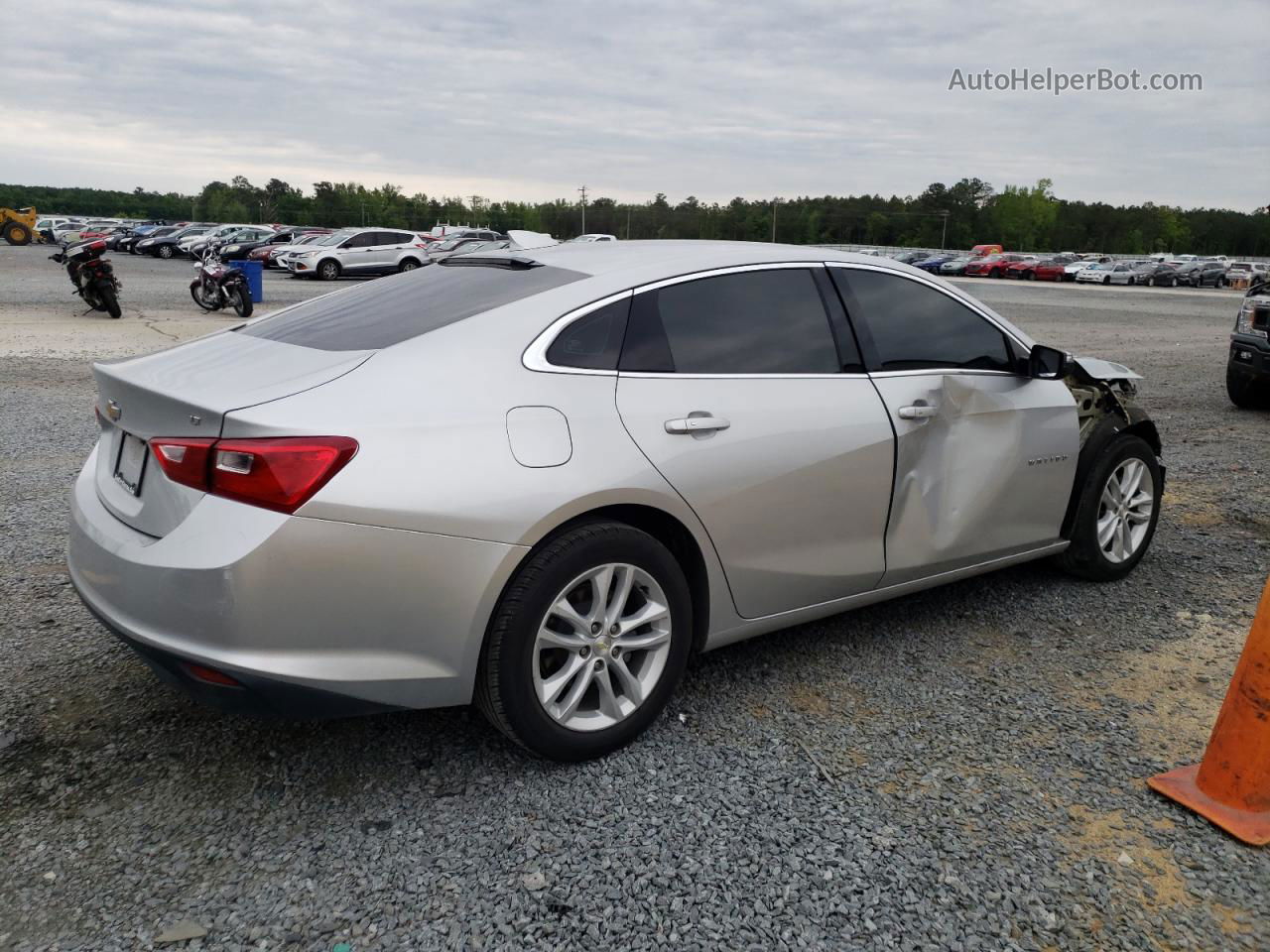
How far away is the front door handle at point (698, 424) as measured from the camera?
124 inches

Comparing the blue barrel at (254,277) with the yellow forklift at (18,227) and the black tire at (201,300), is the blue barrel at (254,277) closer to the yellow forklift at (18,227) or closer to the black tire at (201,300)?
the black tire at (201,300)

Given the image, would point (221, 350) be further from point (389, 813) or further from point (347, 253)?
point (347, 253)

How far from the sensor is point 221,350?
3.28 m

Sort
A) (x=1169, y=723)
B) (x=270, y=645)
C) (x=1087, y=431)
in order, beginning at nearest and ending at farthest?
(x=270, y=645) → (x=1169, y=723) → (x=1087, y=431)

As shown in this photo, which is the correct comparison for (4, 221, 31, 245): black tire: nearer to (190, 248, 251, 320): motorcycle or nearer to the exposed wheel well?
(190, 248, 251, 320): motorcycle

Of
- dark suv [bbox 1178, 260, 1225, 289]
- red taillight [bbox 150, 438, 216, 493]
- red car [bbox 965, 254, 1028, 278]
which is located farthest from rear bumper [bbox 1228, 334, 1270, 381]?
red car [bbox 965, 254, 1028, 278]

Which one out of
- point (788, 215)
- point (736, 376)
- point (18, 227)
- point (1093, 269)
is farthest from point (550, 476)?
point (788, 215)

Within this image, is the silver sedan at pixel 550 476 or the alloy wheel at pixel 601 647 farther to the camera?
the alloy wheel at pixel 601 647

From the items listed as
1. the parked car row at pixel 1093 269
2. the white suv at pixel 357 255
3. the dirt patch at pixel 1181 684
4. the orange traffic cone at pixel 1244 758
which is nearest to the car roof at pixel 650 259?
the dirt patch at pixel 1181 684

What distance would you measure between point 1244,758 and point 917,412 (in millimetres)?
1527

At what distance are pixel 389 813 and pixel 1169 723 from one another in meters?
2.64

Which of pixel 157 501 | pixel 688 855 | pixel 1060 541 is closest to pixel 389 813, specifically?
pixel 688 855

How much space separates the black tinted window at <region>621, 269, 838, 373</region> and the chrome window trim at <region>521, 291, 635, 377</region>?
13cm

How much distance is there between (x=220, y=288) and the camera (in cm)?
1908
